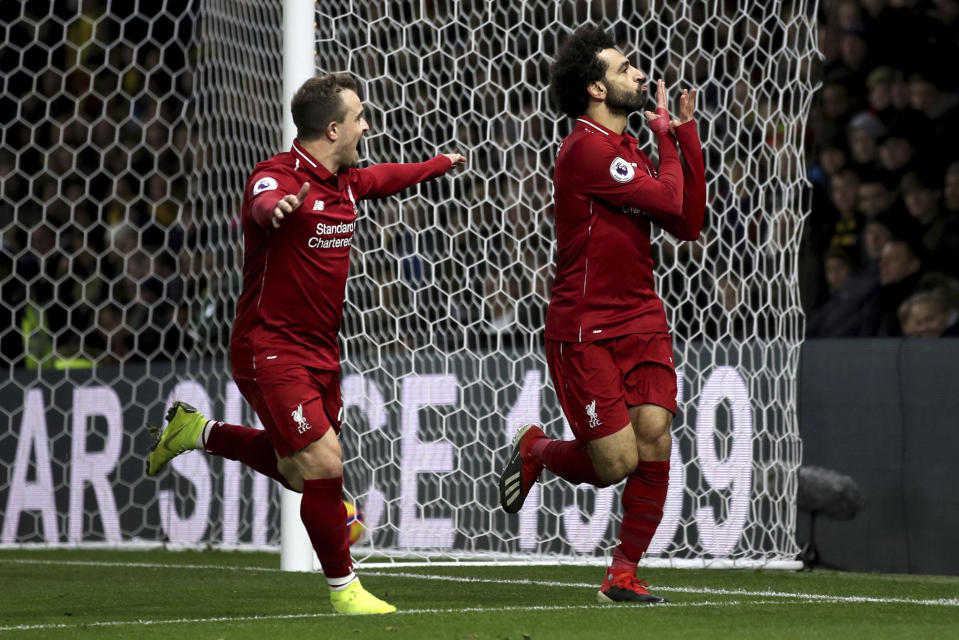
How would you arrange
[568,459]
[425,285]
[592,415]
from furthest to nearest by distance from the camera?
1. [425,285]
2. [568,459]
3. [592,415]

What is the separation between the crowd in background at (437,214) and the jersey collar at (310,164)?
7.75 ft

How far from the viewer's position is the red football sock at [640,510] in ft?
15.0

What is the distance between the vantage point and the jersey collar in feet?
14.3

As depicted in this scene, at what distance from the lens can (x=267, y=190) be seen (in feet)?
13.5

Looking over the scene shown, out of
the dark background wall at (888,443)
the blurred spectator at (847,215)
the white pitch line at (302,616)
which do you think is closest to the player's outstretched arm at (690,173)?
the white pitch line at (302,616)

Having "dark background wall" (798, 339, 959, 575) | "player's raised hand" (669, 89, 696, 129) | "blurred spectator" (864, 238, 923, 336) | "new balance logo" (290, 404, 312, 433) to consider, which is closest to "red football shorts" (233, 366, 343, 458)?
"new balance logo" (290, 404, 312, 433)

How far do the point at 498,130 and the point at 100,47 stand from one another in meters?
2.37

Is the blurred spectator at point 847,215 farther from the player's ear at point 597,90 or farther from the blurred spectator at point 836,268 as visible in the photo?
the player's ear at point 597,90

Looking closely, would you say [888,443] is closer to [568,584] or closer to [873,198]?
[568,584]

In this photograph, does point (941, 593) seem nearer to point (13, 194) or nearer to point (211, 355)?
point (211, 355)

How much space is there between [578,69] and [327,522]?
165 cm

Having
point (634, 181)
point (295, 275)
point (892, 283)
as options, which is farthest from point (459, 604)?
point (892, 283)

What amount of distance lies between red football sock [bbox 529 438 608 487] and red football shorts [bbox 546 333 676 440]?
123mm

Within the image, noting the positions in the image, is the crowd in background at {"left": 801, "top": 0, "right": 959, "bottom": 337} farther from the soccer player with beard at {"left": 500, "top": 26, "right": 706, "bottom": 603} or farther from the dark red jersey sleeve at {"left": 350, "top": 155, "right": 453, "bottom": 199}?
the dark red jersey sleeve at {"left": 350, "top": 155, "right": 453, "bottom": 199}
